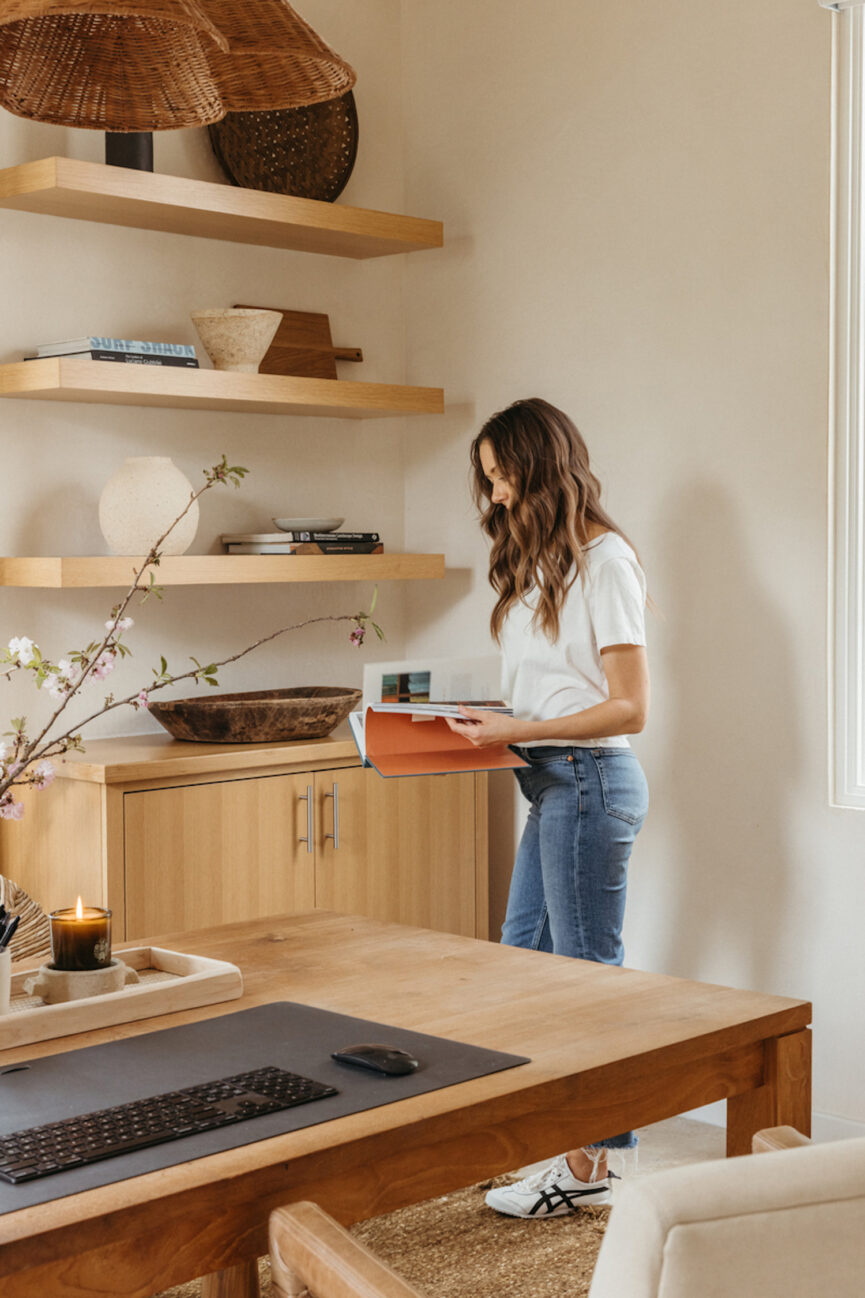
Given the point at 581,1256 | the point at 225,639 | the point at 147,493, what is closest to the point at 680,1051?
the point at 581,1256

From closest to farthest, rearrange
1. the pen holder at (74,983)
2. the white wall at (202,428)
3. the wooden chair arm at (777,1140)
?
the wooden chair arm at (777,1140) < the pen holder at (74,983) < the white wall at (202,428)

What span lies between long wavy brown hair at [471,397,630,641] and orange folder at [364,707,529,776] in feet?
0.88

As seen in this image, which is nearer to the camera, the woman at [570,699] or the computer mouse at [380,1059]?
the computer mouse at [380,1059]

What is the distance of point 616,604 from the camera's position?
2.83 m

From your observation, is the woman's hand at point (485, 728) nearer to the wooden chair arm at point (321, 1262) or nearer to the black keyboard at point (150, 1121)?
the black keyboard at point (150, 1121)

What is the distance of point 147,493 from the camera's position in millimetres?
3395

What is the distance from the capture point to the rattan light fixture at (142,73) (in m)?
1.81

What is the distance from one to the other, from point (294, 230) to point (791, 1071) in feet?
8.69

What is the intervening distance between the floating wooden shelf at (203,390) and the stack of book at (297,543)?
328 mm

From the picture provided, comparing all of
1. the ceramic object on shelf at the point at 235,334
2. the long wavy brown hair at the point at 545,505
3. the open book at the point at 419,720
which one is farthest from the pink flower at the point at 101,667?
the ceramic object on shelf at the point at 235,334

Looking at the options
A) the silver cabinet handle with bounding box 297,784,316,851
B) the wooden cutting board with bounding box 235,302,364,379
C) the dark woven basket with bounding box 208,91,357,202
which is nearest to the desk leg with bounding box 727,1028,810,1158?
the silver cabinet handle with bounding box 297,784,316,851

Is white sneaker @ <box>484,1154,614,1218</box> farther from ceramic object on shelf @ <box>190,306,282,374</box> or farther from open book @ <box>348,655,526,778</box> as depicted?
ceramic object on shelf @ <box>190,306,282,374</box>

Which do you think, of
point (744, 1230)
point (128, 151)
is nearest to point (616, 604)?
point (128, 151)

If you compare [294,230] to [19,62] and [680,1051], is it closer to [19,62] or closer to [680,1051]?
[19,62]
